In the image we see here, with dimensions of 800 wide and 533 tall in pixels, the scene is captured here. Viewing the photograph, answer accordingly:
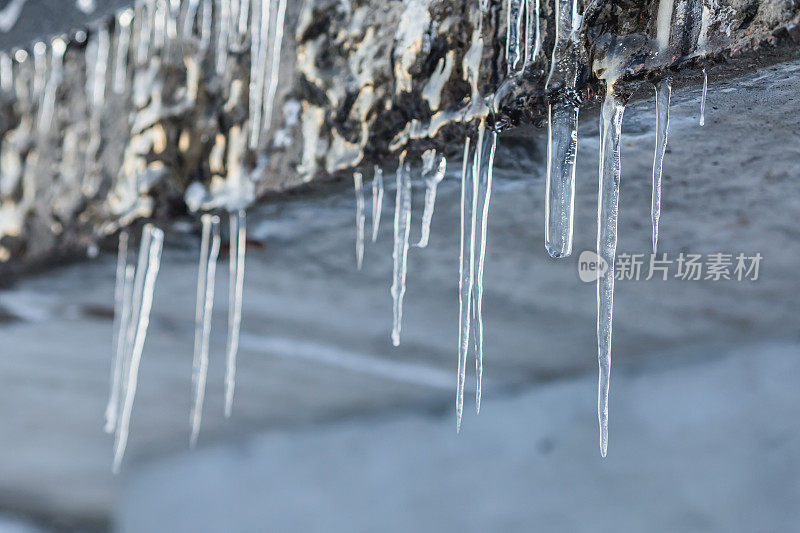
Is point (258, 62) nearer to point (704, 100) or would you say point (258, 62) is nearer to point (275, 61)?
point (275, 61)

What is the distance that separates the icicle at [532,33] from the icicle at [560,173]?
0.07 m

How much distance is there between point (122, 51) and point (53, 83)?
0.22 metres

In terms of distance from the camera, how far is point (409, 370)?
8.59ft

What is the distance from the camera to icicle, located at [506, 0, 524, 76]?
3.41 ft

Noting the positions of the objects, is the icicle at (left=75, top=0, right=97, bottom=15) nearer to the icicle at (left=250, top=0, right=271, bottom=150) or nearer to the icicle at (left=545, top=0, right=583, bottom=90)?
the icicle at (left=250, top=0, right=271, bottom=150)

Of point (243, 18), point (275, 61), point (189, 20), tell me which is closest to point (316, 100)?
point (275, 61)

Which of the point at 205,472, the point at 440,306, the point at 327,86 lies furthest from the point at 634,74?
the point at 205,472

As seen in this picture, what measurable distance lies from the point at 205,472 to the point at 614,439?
1872mm

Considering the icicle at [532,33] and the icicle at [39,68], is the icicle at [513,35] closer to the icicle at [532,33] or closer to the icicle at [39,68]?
the icicle at [532,33]

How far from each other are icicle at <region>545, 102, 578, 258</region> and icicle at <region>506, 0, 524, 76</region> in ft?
0.26

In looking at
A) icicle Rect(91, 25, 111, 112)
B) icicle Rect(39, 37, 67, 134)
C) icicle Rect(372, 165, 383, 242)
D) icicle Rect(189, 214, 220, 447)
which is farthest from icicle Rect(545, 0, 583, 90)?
icicle Rect(39, 37, 67, 134)

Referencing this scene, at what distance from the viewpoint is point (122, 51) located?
1542mm

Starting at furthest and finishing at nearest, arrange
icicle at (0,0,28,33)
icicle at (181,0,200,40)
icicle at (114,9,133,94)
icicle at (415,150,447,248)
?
icicle at (0,0,28,33)
icicle at (114,9,133,94)
icicle at (181,0,200,40)
icicle at (415,150,447,248)

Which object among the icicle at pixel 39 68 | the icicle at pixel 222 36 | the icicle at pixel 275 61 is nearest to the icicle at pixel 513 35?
the icicle at pixel 275 61
